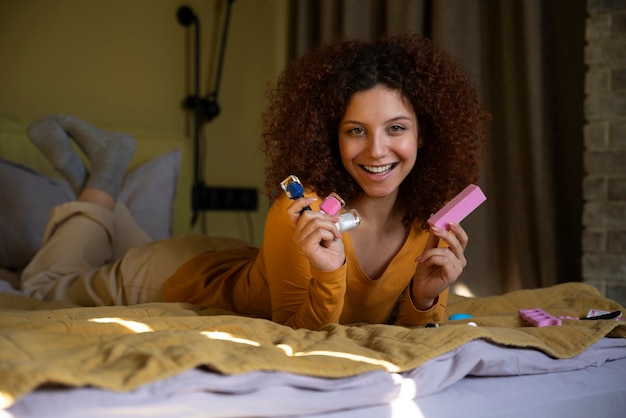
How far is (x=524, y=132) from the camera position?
2.52 meters

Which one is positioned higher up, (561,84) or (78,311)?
(561,84)

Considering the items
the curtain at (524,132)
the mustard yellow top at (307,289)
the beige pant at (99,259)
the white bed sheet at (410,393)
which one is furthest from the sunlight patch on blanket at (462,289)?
the white bed sheet at (410,393)

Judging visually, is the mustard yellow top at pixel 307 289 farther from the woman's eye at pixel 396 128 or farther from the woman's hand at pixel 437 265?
the woman's eye at pixel 396 128

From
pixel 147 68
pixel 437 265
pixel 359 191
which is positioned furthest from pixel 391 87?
pixel 147 68

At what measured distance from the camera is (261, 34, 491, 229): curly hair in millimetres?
1480

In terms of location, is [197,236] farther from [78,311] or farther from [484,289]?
[484,289]

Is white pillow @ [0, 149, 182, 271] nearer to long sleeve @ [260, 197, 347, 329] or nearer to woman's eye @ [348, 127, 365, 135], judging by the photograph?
long sleeve @ [260, 197, 347, 329]

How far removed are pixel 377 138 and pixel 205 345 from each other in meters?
0.67

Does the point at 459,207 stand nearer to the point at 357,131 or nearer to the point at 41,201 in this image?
the point at 357,131

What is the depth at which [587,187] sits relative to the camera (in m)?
2.25

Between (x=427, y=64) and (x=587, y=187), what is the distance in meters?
0.98

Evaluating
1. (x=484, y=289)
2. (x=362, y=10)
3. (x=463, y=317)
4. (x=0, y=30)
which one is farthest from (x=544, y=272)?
(x=0, y=30)

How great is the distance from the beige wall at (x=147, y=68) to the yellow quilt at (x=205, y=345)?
5.73 feet

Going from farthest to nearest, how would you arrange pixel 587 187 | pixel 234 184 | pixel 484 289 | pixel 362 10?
pixel 234 184
pixel 362 10
pixel 484 289
pixel 587 187
